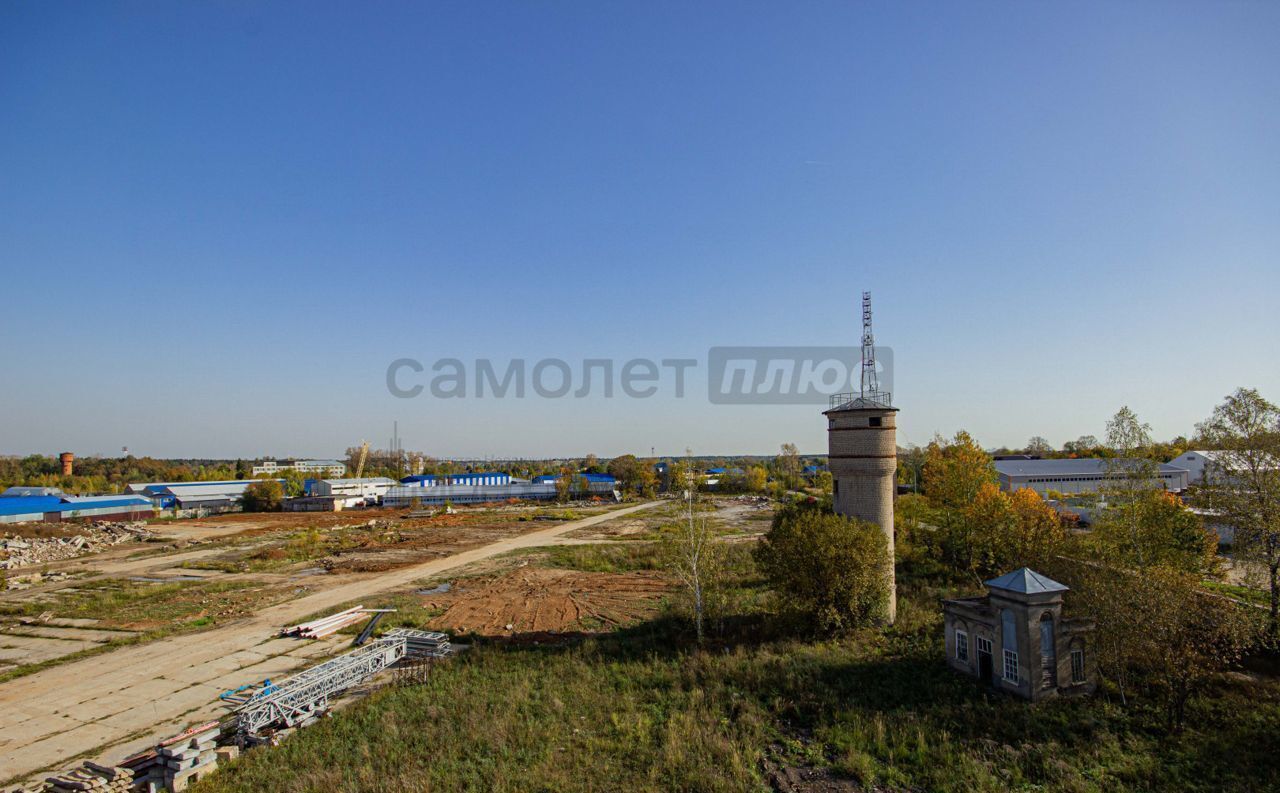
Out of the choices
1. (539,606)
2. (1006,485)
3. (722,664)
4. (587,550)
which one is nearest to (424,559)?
(587,550)

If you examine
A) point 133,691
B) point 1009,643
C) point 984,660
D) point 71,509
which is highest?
point 1009,643

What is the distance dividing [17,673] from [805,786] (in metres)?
29.1

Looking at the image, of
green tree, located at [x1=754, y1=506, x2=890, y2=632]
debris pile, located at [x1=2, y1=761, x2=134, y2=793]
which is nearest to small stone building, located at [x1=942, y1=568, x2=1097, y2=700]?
green tree, located at [x1=754, y1=506, x2=890, y2=632]

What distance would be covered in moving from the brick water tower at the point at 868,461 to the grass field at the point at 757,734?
498cm

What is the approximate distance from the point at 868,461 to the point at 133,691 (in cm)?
2855

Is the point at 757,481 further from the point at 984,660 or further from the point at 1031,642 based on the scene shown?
the point at 1031,642

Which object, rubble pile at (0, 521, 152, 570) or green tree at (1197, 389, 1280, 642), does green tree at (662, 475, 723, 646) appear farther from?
rubble pile at (0, 521, 152, 570)

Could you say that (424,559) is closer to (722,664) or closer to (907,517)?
(722,664)

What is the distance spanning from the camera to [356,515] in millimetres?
83000

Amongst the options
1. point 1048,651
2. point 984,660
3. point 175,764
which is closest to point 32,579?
point 175,764

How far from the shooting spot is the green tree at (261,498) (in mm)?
91812

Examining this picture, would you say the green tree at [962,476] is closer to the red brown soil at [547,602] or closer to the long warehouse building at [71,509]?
the red brown soil at [547,602]

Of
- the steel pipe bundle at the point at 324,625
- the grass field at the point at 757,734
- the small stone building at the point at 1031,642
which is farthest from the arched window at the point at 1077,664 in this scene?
the steel pipe bundle at the point at 324,625

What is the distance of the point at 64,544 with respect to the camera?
50531mm
